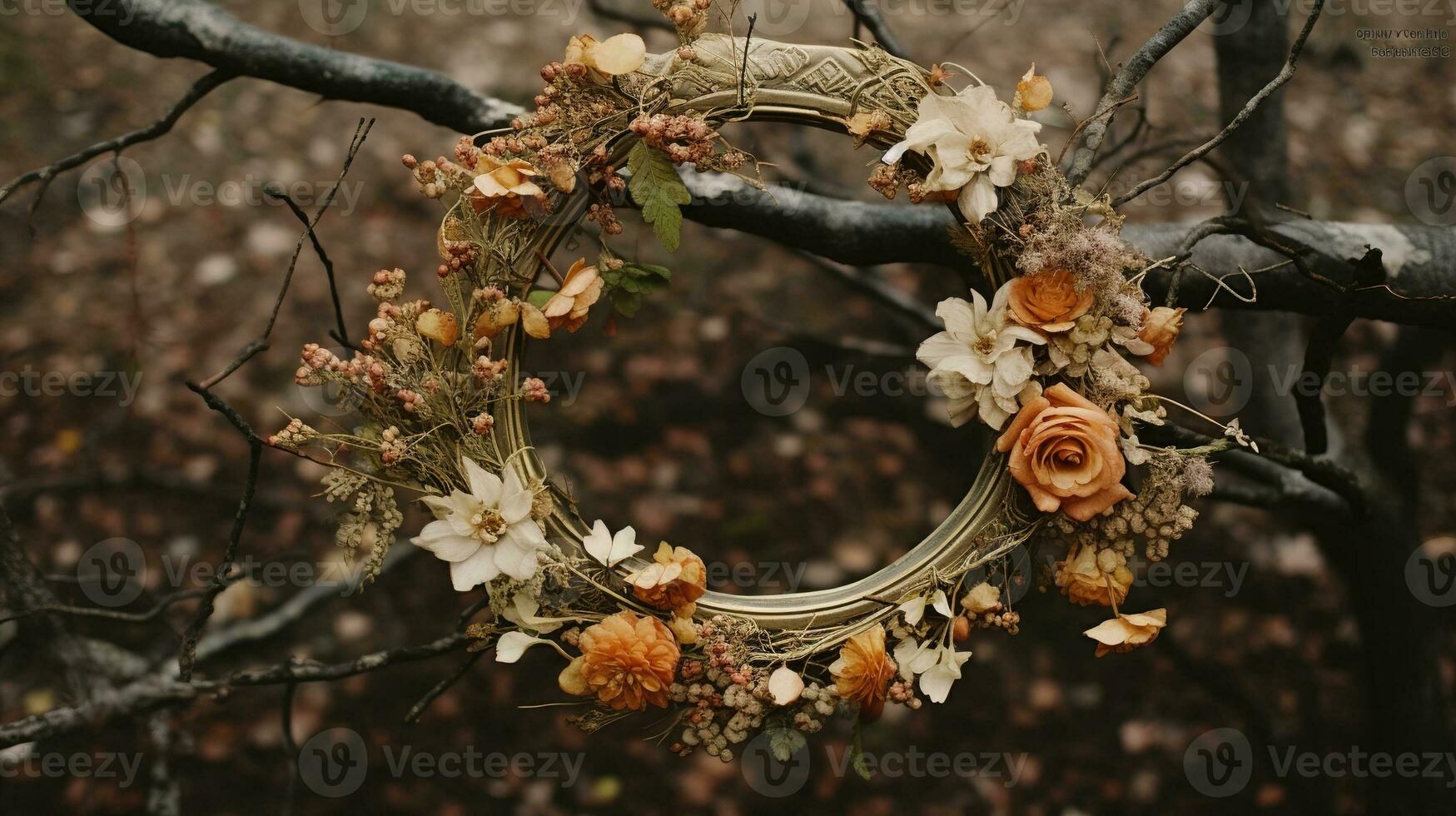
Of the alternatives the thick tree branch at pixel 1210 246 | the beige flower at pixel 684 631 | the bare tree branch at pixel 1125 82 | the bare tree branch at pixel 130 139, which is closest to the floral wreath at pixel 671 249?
the beige flower at pixel 684 631

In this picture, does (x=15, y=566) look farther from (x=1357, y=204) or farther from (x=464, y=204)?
(x=1357, y=204)

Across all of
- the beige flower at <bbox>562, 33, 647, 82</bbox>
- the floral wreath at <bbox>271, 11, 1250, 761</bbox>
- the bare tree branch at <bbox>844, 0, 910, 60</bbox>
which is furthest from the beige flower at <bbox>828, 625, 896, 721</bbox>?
the bare tree branch at <bbox>844, 0, 910, 60</bbox>

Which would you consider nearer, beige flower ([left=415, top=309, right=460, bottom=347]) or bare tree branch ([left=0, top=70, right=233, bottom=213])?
beige flower ([left=415, top=309, right=460, bottom=347])

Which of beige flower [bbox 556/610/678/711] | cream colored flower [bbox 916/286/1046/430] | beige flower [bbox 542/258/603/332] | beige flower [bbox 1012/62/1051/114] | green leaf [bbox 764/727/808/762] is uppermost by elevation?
beige flower [bbox 1012/62/1051/114]

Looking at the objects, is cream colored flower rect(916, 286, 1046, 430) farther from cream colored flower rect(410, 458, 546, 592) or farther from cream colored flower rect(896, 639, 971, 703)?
cream colored flower rect(410, 458, 546, 592)

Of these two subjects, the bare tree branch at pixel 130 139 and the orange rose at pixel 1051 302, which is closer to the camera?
the orange rose at pixel 1051 302

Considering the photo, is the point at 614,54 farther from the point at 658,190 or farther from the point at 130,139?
the point at 130,139


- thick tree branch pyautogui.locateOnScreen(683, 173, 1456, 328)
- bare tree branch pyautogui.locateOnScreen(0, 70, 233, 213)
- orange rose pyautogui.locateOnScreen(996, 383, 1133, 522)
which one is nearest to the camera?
orange rose pyautogui.locateOnScreen(996, 383, 1133, 522)

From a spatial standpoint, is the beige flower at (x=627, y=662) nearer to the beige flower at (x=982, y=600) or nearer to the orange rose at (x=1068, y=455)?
the beige flower at (x=982, y=600)
